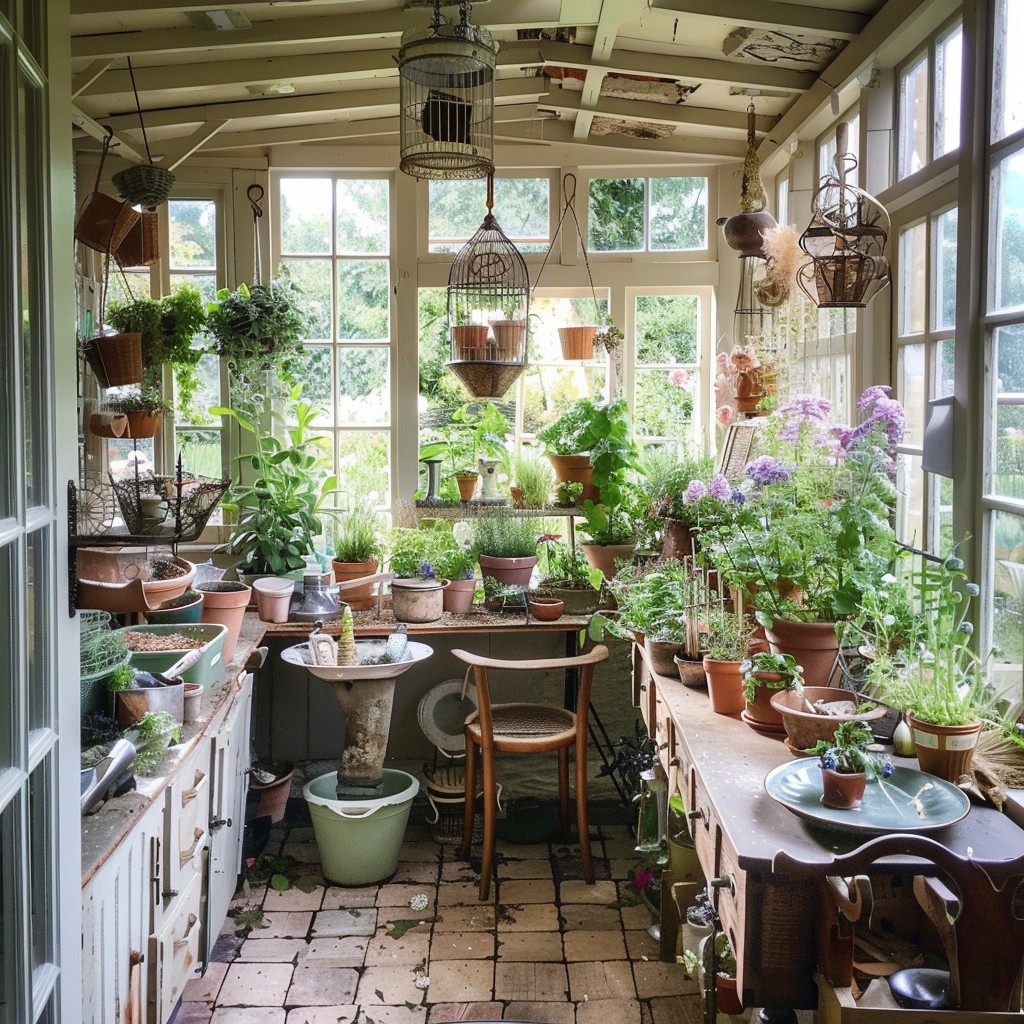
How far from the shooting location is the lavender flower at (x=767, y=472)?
9.57 ft

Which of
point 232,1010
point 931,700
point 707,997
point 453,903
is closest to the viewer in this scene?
point 931,700

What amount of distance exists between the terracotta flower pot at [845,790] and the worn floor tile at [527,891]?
2.20 metres

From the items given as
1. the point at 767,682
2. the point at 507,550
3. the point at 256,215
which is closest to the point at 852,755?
the point at 767,682

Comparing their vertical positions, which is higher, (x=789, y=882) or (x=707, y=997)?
Answer: (x=789, y=882)

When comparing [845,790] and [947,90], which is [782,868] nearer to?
[845,790]

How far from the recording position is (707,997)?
97.9 inches

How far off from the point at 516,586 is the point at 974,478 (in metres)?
2.49

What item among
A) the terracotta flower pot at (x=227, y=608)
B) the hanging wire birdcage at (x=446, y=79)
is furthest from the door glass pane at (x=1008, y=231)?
the terracotta flower pot at (x=227, y=608)

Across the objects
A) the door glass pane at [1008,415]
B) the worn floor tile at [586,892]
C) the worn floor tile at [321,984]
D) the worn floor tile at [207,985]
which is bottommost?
the worn floor tile at [321,984]

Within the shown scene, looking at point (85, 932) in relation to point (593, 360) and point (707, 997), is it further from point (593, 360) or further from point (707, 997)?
point (593, 360)

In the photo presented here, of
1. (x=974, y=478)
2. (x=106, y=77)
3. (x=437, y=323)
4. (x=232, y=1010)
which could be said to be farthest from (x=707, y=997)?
(x=437, y=323)

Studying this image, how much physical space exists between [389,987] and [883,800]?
2.01m

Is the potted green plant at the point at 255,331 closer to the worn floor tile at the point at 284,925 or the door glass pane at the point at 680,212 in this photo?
the door glass pane at the point at 680,212

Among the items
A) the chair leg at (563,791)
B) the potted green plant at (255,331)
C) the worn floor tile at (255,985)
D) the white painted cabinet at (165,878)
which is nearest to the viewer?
the white painted cabinet at (165,878)
